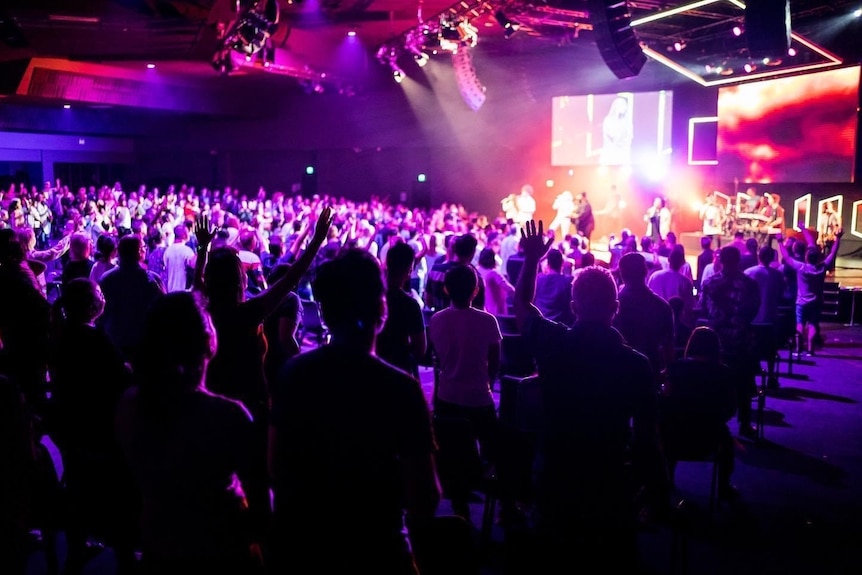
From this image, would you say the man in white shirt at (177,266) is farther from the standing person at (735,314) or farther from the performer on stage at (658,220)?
the performer on stage at (658,220)

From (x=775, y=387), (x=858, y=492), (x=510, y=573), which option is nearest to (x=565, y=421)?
(x=510, y=573)

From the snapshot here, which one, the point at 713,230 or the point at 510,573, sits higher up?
the point at 713,230

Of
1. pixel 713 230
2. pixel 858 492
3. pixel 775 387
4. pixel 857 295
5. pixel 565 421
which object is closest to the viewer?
pixel 565 421

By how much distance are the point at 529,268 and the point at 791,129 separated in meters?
16.1

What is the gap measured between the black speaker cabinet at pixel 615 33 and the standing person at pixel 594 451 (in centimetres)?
832

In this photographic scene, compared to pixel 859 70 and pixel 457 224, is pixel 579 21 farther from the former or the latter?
pixel 859 70

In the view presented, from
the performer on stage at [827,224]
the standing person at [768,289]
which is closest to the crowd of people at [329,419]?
the standing person at [768,289]

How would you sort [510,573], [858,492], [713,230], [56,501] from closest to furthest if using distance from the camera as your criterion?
[56,501], [510,573], [858,492], [713,230]

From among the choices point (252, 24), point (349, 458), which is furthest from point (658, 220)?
point (349, 458)

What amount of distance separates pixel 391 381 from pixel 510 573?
86.7 inches

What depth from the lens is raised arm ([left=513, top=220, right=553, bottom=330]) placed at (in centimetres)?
350

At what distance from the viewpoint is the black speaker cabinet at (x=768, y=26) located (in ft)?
27.6

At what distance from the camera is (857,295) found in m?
11.5

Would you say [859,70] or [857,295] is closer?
[857,295]
